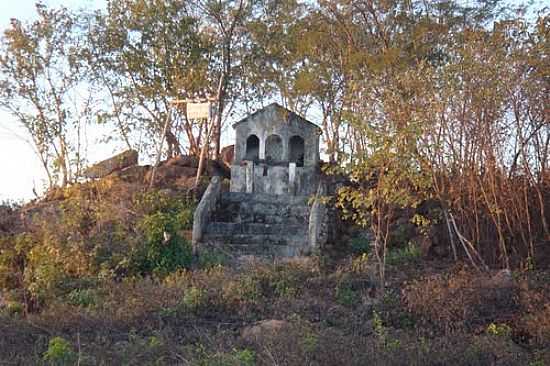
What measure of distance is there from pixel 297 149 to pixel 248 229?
18.4 feet

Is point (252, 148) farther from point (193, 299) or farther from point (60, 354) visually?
point (60, 354)

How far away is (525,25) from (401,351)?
27.0 ft

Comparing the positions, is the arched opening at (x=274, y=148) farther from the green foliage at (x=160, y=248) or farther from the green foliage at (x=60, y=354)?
→ the green foliage at (x=60, y=354)

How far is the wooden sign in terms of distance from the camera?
19156 millimetres

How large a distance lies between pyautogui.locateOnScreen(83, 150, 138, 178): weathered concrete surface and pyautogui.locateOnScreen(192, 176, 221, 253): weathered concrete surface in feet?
15.1

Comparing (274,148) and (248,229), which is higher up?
(274,148)

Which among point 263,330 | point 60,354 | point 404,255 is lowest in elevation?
point 60,354

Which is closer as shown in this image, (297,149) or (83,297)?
(83,297)

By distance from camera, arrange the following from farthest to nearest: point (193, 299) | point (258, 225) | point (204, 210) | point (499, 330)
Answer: point (258, 225), point (204, 210), point (193, 299), point (499, 330)

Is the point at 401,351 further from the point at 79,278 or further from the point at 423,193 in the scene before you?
the point at 79,278

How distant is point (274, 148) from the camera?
71.6ft

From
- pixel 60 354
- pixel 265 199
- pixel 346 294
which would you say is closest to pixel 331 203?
pixel 265 199

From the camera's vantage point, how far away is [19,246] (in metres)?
15.9

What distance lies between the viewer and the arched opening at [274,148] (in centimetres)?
2130
